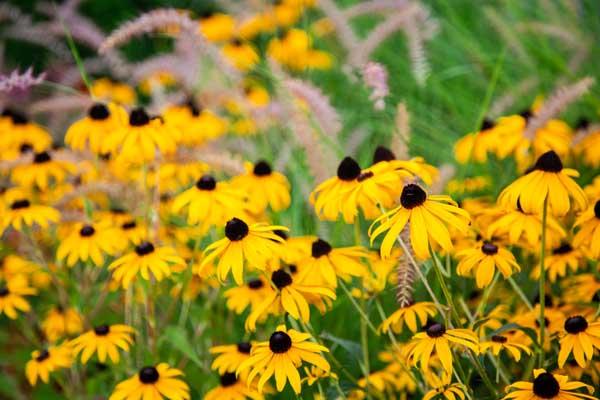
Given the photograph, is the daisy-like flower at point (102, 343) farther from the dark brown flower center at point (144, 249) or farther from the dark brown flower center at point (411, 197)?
the dark brown flower center at point (411, 197)

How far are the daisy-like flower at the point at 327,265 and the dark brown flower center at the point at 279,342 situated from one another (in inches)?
11.2

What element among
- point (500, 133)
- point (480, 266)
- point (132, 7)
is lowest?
point (132, 7)

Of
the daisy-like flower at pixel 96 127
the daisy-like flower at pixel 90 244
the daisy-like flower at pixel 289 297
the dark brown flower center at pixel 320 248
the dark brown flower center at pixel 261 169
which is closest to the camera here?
the daisy-like flower at pixel 289 297

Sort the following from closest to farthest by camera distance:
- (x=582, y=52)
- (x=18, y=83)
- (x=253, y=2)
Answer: (x=18, y=83), (x=582, y=52), (x=253, y=2)

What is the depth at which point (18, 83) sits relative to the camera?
2.33m

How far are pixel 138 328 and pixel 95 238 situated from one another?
0.95ft

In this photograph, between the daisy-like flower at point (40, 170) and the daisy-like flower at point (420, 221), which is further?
the daisy-like flower at point (40, 170)

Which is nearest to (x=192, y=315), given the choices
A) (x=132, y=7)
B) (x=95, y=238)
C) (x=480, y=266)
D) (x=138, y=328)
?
(x=138, y=328)

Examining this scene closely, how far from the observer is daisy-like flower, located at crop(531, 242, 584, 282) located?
7.32 feet

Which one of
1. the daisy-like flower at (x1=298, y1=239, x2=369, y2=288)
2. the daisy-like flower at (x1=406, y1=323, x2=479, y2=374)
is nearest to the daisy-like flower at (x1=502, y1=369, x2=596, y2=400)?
the daisy-like flower at (x1=406, y1=323, x2=479, y2=374)

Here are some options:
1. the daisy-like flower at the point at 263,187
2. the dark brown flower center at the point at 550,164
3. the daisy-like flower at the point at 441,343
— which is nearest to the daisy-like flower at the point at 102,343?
the daisy-like flower at the point at 263,187

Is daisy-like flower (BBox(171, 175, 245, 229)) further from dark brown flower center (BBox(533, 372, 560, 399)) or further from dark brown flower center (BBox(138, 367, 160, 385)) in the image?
dark brown flower center (BBox(533, 372, 560, 399))

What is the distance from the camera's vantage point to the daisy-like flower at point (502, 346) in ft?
5.99

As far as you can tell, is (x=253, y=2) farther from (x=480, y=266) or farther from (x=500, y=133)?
(x=480, y=266)
